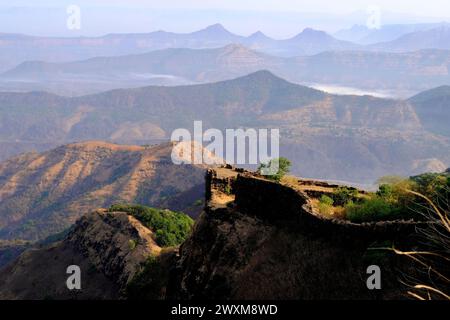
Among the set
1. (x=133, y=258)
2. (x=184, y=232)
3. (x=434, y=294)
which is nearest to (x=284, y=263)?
(x=434, y=294)

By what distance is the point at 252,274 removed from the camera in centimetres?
3447

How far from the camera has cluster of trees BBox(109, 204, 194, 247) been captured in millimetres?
87000

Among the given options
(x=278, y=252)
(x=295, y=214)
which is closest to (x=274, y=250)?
(x=278, y=252)

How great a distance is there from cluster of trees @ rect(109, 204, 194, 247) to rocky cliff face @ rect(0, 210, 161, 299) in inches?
67.8

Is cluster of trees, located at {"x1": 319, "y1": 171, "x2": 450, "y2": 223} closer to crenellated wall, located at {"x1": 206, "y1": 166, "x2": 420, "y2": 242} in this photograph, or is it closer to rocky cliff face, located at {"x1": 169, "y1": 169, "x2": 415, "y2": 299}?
crenellated wall, located at {"x1": 206, "y1": 166, "x2": 420, "y2": 242}

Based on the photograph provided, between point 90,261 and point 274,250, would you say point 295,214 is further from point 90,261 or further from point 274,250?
point 90,261

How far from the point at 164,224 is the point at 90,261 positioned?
1256cm

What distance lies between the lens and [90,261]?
88.6m

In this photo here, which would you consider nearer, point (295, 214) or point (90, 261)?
point (295, 214)

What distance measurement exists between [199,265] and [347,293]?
1227 centimetres

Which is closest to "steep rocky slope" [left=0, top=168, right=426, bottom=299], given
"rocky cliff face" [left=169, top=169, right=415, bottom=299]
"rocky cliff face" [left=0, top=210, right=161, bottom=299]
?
"rocky cliff face" [left=169, top=169, right=415, bottom=299]

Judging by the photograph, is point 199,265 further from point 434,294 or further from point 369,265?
point 434,294

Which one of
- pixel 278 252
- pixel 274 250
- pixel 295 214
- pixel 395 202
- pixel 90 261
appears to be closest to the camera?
pixel 278 252

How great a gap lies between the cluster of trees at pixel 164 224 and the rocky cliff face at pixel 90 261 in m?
1.72
